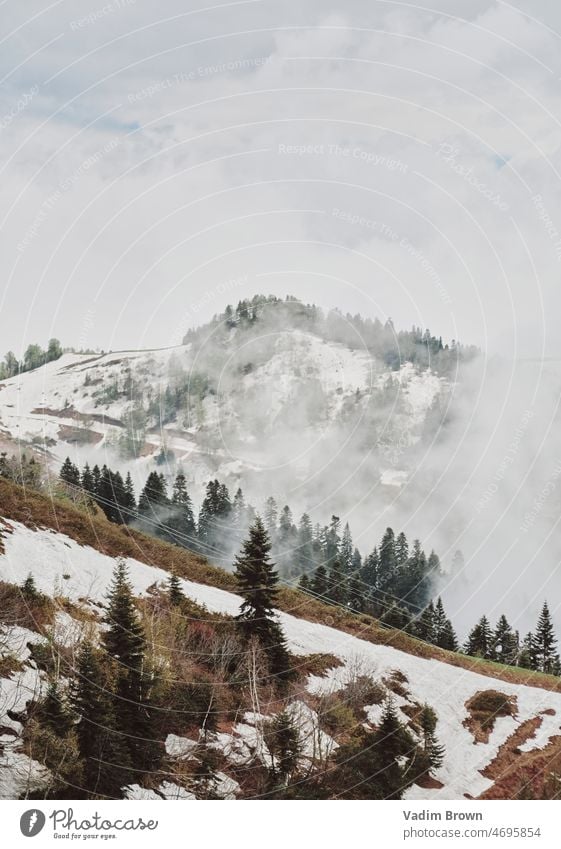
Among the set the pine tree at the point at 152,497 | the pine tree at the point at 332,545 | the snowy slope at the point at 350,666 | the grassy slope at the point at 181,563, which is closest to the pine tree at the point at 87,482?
the pine tree at the point at 152,497

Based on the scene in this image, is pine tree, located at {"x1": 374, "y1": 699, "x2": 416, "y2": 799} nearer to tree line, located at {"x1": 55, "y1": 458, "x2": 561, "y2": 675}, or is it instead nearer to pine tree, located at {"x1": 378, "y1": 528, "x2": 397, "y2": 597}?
tree line, located at {"x1": 55, "y1": 458, "x2": 561, "y2": 675}

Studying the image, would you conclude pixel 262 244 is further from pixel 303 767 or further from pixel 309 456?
pixel 309 456

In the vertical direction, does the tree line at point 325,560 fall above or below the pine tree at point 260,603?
below

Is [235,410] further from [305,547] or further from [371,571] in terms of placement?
[371,571]

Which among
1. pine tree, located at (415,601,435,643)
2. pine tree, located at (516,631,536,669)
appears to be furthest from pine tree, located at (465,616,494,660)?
pine tree, located at (415,601,435,643)

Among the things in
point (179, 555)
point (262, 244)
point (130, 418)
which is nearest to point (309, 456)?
point (130, 418)

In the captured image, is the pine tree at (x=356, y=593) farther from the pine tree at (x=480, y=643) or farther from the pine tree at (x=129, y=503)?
the pine tree at (x=129, y=503)

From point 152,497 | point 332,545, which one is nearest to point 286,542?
point 332,545
